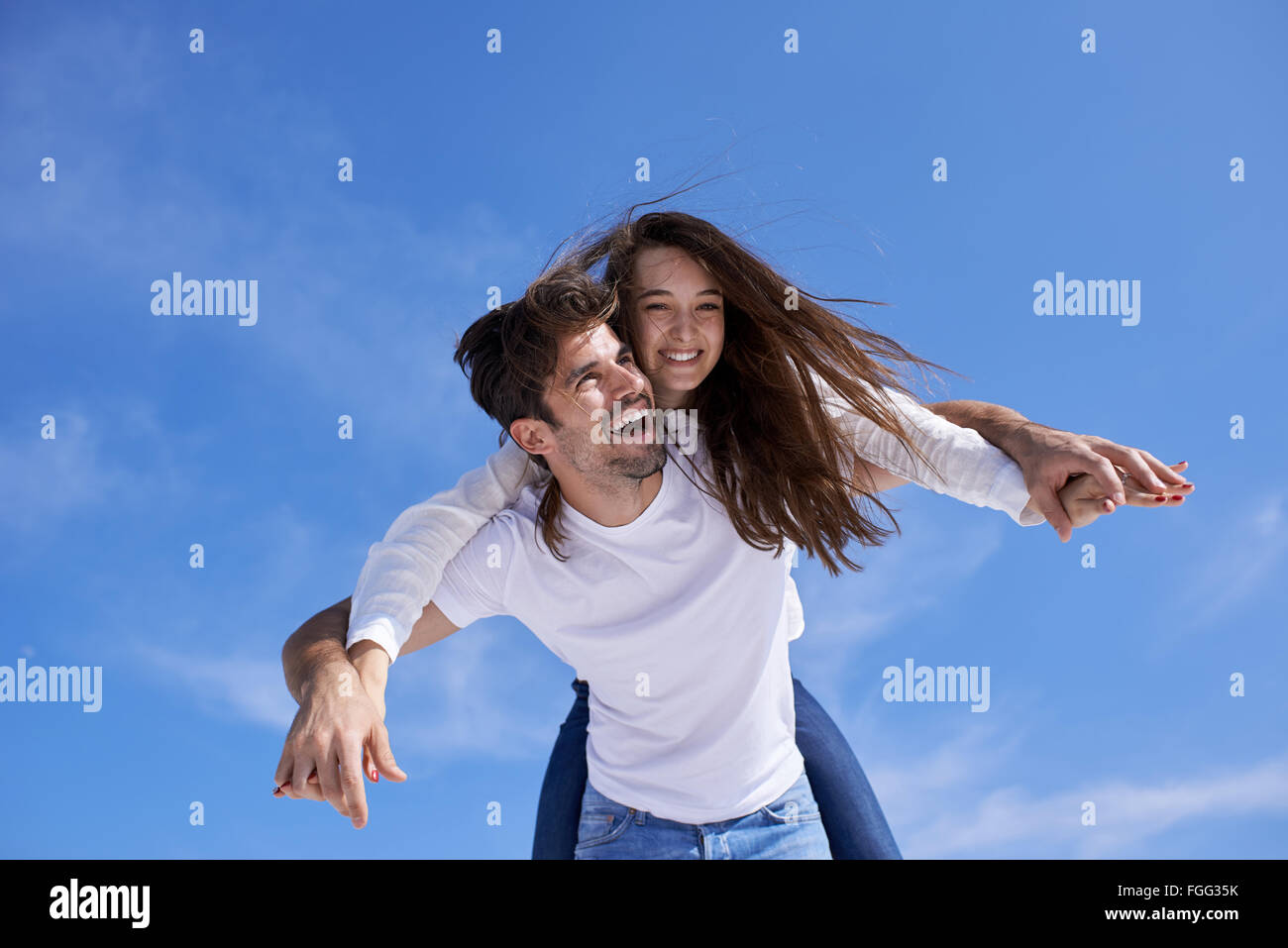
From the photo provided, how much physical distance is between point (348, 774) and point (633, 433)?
180 centimetres

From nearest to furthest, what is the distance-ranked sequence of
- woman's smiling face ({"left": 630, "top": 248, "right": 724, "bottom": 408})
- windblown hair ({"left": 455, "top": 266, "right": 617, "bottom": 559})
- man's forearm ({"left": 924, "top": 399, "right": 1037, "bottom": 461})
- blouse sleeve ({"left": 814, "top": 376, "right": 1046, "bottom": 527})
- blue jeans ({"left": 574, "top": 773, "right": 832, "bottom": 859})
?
blouse sleeve ({"left": 814, "top": 376, "right": 1046, "bottom": 527}) < man's forearm ({"left": 924, "top": 399, "right": 1037, "bottom": 461}) < blue jeans ({"left": 574, "top": 773, "right": 832, "bottom": 859}) < windblown hair ({"left": 455, "top": 266, "right": 617, "bottom": 559}) < woman's smiling face ({"left": 630, "top": 248, "right": 724, "bottom": 408})

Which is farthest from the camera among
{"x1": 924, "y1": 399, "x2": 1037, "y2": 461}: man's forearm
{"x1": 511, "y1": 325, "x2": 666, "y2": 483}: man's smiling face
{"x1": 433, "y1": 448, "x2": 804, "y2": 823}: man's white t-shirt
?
{"x1": 511, "y1": 325, "x2": 666, "y2": 483}: man's smiling face

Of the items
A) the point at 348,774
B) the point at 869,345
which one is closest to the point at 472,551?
the point at 348,774

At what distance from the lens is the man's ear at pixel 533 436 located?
427 cm

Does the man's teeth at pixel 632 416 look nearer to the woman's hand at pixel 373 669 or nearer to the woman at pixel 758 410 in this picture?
the woman at pixel 758 410

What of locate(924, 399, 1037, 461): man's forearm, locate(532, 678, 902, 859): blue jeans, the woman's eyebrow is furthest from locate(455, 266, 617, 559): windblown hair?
locate(924, 399, 1037, 461): man's forearm

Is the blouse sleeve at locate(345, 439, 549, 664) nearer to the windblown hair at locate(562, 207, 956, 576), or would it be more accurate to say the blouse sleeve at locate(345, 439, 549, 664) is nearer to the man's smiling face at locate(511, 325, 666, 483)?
the man's smiling face at locate(511, 325, 666, 483)

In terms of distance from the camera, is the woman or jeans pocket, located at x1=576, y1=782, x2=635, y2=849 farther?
the woman

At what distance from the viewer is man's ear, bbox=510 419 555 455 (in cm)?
427

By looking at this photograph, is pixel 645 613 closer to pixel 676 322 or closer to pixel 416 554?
pixel 416 554

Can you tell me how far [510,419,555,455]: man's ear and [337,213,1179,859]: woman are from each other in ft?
0.58

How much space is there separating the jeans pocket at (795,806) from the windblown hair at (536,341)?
4.54 feet
